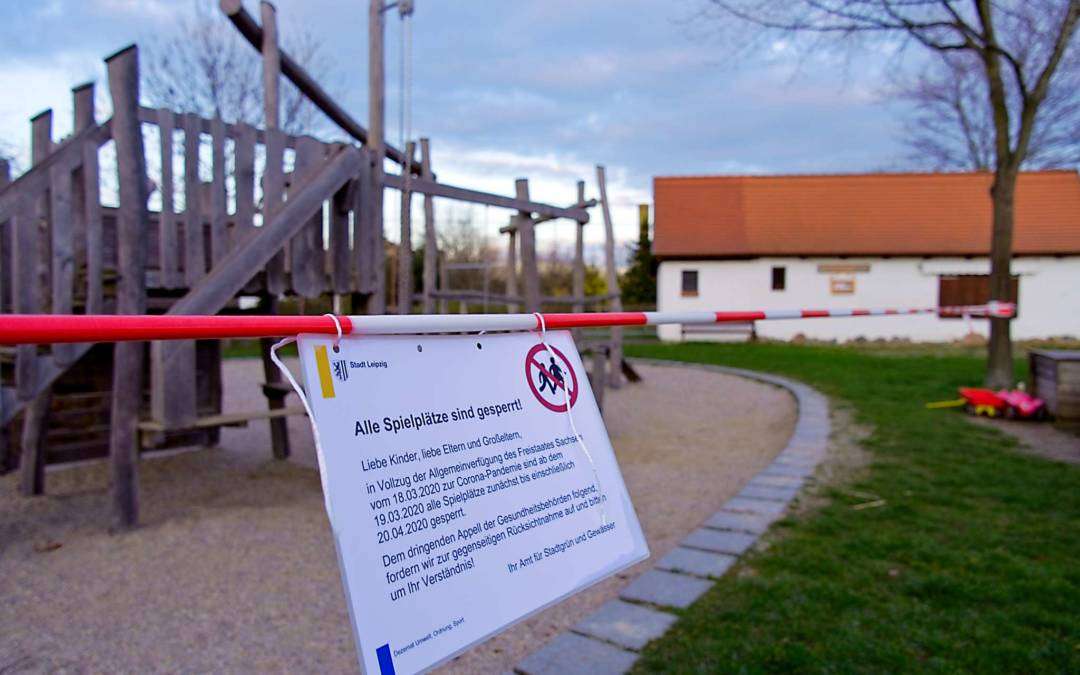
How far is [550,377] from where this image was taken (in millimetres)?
1755

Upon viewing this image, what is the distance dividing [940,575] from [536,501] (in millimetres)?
2989

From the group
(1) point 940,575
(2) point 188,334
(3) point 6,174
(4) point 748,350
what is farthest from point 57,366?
(4) point 748,350

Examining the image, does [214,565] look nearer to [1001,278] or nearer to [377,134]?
[377,134]

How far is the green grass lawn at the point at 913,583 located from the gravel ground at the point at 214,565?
0.67 metres

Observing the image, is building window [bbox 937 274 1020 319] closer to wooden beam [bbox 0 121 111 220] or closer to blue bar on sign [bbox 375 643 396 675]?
wooden beam [bbox 0 121 111 220]

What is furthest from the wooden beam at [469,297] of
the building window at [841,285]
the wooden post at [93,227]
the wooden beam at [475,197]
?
the building window at [841,285]

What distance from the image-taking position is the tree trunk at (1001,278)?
1057cm

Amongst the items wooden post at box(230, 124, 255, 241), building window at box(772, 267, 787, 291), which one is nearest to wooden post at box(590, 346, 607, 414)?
wooden post at box(230, 124, 255, 241)

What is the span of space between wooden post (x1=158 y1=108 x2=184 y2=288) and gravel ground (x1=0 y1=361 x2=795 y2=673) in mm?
1542

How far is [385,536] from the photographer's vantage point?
4.26 feet

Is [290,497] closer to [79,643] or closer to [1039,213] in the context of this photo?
[79,643]

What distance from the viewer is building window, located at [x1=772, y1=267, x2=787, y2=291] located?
84.8ft

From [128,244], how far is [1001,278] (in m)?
10.8

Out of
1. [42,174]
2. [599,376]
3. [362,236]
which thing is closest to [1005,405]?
[599,376]
